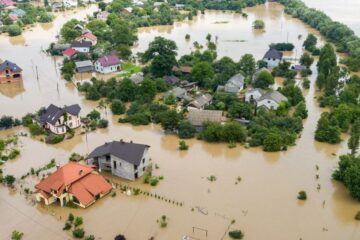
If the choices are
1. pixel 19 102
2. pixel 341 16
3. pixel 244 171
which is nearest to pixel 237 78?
pixel 244 171

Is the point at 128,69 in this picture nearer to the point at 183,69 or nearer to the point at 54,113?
the point at 183,69

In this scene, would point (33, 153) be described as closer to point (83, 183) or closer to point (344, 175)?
point (83, 183)

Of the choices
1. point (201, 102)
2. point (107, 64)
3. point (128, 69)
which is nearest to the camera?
point (201, 102)

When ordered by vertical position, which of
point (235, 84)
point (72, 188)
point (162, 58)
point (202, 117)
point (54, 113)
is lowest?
point (72, 188)

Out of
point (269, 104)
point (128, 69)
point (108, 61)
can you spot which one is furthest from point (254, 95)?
point (108, 61)

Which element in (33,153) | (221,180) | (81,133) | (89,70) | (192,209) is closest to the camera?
(192,209)

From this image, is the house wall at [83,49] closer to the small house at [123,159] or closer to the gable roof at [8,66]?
the gable roof at [8,66]

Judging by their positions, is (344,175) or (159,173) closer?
(344,175)

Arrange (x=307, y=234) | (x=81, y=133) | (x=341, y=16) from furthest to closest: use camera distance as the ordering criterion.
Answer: (x=341, y=16), (x=81, y=133), (x=307, y=234)
